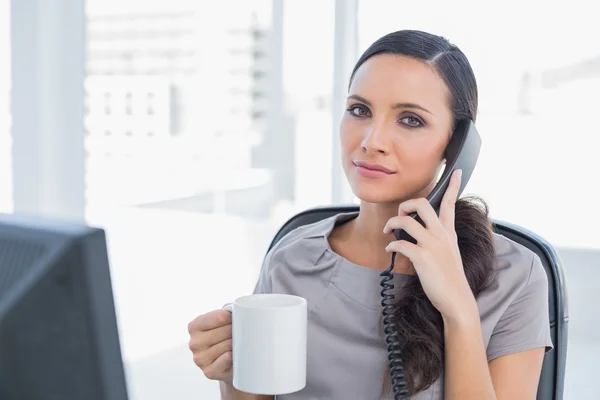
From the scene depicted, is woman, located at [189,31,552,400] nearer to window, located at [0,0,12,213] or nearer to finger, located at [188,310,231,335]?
finger, located at [188,310,231,335]

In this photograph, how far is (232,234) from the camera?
391 cm

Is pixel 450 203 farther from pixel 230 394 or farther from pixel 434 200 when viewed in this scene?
pixel 230 394

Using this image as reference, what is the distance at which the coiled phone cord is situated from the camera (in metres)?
1.13

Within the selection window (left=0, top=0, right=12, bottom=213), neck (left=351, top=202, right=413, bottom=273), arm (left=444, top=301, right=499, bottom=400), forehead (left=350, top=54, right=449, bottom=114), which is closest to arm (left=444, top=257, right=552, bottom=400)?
arm (left=444, top=301, right=499, bottom=400)

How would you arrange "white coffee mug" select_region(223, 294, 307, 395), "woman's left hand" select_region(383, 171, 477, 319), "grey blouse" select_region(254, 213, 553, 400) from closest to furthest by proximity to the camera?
1. "white coffee mug" select_region(223, 294, 307, 395)
2. "woman's left hand" select_region(383, 171, 477, 319)
3. "grey blouse" select_region(254, 213, 553, 400)

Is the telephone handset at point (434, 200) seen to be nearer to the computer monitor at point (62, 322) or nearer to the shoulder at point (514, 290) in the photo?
the shoulder at point (514, 290)

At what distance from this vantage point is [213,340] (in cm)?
100

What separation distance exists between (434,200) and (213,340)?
46cm

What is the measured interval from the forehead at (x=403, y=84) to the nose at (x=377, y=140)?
2.0 inches

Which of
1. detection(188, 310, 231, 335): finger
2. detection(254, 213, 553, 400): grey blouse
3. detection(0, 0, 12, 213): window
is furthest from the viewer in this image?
detection(0, 0, 12, 213): window

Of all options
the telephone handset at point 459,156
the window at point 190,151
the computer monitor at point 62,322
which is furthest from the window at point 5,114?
the computer monitor at point 62,322

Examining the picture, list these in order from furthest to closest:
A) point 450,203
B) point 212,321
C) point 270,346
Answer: point 450,203 < point 212,321 < point 270,346

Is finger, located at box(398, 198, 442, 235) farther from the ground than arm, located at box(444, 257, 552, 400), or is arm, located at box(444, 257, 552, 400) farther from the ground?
finger, located at box(398, 198, 442, 235)

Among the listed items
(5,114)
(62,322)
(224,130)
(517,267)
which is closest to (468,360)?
(517,267)
